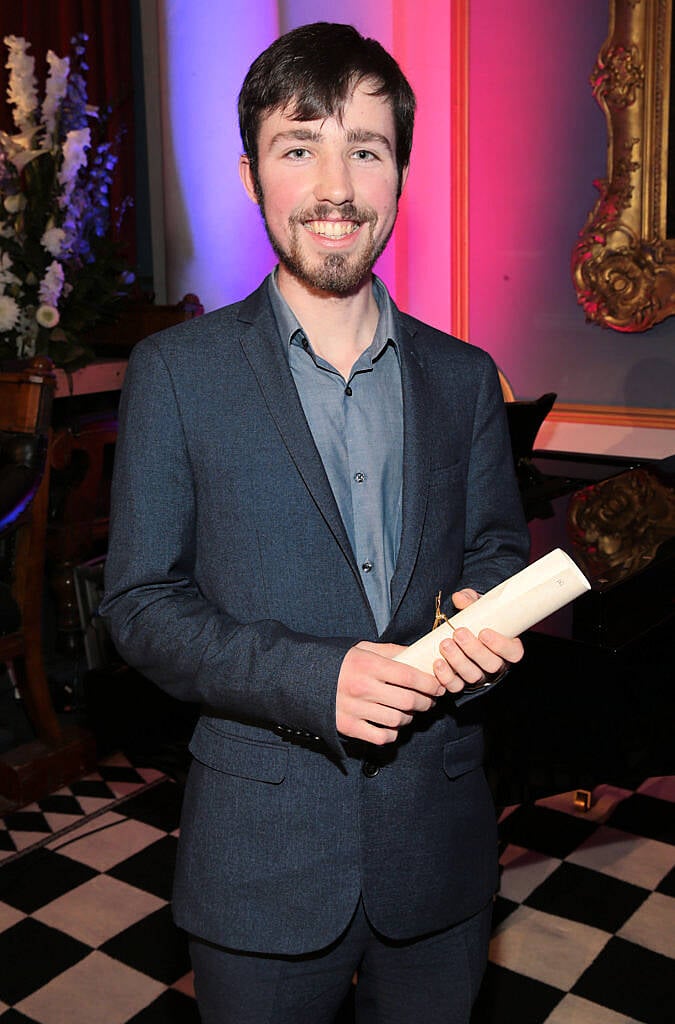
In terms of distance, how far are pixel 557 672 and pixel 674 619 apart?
0.29 meters

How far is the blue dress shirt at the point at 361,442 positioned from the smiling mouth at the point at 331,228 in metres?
0.11

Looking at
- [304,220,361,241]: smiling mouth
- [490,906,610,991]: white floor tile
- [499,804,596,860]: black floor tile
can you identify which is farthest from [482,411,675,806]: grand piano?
[499,804,596,860]: black floor tile

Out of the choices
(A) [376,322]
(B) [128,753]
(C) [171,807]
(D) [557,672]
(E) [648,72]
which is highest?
(E) [648,72]

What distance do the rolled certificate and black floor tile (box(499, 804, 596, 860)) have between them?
1.95m

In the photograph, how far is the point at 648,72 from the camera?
144 inches

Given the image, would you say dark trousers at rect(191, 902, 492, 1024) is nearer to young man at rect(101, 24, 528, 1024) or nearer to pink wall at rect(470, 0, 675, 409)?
young man at rect(101, 24, 528, 1024)

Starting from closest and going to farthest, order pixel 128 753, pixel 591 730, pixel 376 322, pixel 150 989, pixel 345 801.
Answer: pixel 345 801 < pixel 376 322 < pixel 591 730 < pixel 128 753 < pixel 150 989

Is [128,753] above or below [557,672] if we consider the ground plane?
below

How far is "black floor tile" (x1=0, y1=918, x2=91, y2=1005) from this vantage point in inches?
95.4

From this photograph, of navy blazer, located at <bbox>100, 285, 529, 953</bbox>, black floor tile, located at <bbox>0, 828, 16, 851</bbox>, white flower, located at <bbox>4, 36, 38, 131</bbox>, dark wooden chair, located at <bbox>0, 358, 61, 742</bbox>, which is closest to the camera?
navy blazer, located at <bbox>100, 285, 529, 953</bbox>

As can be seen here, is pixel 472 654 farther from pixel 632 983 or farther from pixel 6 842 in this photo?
pixel 6 842

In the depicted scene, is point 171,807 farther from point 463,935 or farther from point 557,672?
point 463,935

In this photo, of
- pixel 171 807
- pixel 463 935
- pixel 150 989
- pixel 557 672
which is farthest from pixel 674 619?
pixel 171 807

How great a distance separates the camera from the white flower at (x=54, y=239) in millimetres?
3383
